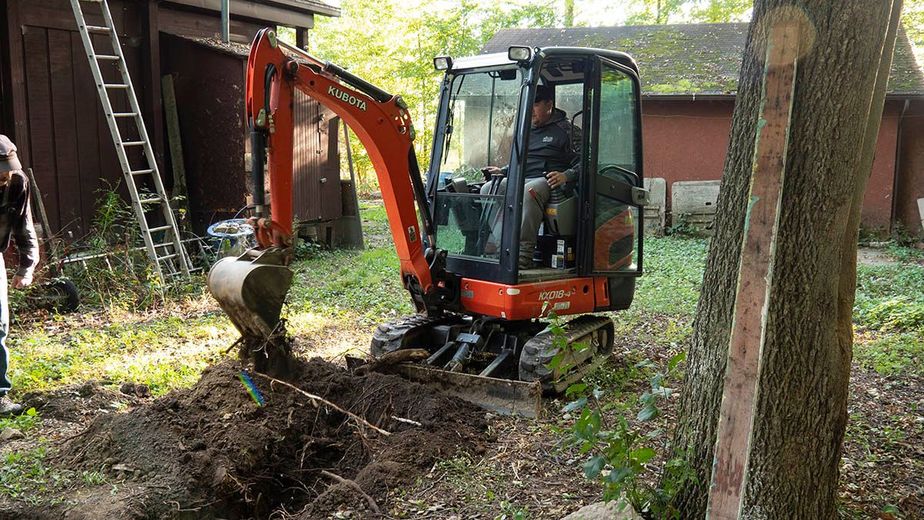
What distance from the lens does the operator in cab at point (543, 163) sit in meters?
5.90

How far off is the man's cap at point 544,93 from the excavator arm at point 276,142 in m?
1.04

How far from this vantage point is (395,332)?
6.22 m

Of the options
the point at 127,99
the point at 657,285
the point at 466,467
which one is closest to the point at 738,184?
the point at 466,467

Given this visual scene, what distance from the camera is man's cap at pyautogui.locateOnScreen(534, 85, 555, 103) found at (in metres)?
6.09

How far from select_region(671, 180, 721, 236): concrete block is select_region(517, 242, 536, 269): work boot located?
1030cm

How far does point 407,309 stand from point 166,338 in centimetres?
253

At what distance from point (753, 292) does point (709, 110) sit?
14.5 metres

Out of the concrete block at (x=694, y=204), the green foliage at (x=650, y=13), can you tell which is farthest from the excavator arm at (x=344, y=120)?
the green foliage at (x=650, y=13)

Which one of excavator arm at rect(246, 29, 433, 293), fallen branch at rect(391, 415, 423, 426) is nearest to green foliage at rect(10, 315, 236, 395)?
fallen branch at rect(391, 415, 423, 426)

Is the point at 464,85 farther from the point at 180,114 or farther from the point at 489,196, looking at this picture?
the point at 180,114

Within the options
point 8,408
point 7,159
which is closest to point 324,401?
point 8,408

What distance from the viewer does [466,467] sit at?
15.1 ft

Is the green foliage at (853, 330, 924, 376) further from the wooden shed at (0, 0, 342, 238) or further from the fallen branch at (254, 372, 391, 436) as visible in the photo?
the wooden shed at (0, 0, 342, 238)

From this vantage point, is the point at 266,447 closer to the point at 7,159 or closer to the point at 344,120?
the point at 344,120
